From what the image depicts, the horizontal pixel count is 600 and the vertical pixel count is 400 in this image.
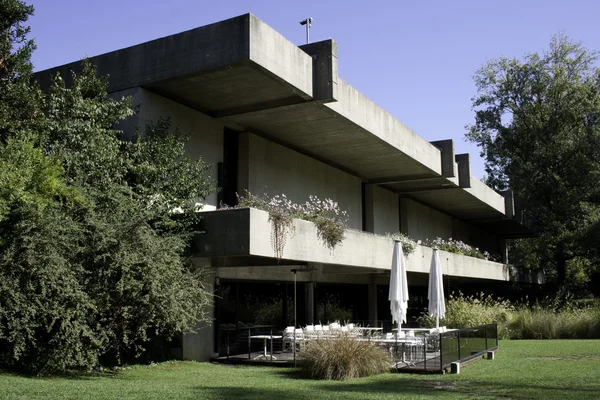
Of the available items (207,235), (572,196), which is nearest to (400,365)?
(207,235)

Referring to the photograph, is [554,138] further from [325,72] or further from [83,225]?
[83,225]

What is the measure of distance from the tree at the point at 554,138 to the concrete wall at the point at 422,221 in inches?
196

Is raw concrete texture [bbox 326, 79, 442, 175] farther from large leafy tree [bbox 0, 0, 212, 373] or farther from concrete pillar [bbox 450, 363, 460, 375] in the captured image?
concrete pillar [bbox 450, 363, 460, 375]

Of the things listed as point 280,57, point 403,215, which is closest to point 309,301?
point 280,57

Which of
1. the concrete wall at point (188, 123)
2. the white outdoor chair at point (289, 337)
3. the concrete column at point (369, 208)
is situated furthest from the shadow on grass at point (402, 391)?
the concrete column at point (369, 208)

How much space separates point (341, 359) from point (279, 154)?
446 inches

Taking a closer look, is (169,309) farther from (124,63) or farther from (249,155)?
(249,155)

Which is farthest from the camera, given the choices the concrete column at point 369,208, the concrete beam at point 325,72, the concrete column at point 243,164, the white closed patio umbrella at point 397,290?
the concrete column at point 369,208

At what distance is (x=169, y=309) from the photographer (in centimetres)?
1341

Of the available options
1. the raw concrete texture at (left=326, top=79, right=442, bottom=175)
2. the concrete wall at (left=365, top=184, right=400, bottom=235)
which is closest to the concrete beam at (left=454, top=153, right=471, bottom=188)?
the raw concrete texture at (left=326, top=79, right=442, bottom=175)

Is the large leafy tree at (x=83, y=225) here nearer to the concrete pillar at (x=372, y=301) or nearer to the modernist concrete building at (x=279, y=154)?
the modernist concrete building at (x=279, y=154)

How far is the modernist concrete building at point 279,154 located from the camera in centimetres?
1599

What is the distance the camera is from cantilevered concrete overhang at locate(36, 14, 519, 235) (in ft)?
52.4

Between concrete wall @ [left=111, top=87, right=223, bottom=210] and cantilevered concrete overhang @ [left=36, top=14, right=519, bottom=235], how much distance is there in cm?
23
